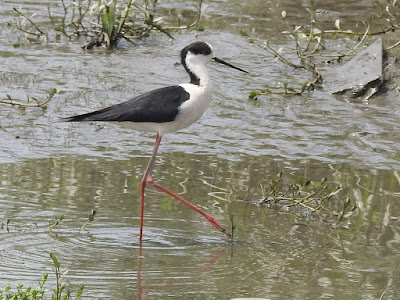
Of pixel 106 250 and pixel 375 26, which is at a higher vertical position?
pixel 375 26

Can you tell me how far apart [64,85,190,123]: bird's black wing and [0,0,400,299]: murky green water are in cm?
57

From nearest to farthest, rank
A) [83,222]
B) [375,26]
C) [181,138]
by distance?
[83,222]
[181,138]
[375,26]

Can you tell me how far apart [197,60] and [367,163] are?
5.64ft

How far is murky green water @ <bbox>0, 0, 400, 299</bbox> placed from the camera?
199 inches

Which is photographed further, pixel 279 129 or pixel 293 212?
pixel 279 129

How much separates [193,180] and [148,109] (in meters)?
0.91

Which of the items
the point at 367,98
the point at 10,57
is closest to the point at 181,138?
the point at 367,98

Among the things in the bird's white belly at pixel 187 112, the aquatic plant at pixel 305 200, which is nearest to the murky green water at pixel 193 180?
the aquatic plant at pixel 305 200

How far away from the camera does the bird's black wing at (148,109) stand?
6039 mm

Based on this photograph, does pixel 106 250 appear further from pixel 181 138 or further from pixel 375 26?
pixel 375 26

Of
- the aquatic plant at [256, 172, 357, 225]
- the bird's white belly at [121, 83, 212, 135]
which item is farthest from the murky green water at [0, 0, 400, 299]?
the bird's white belly at [121, 83, 212, 135]

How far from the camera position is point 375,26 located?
37.1ft

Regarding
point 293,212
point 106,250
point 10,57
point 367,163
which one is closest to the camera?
point 106,250

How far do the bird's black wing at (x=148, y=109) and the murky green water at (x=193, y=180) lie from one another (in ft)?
1.87
